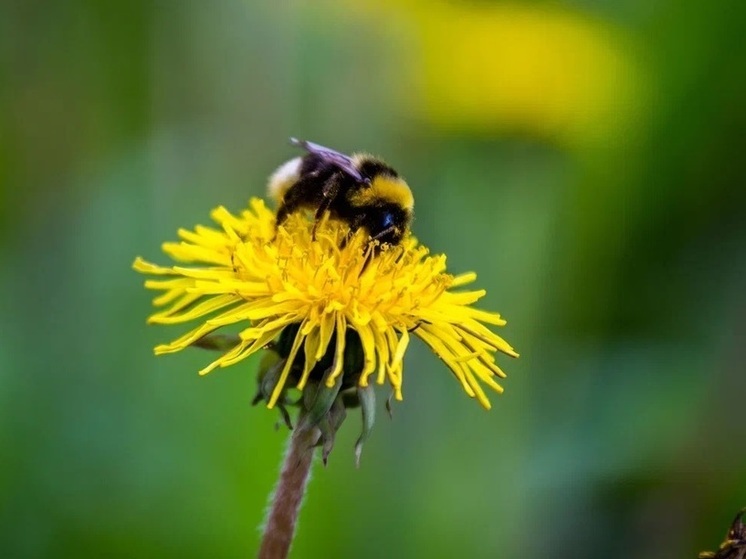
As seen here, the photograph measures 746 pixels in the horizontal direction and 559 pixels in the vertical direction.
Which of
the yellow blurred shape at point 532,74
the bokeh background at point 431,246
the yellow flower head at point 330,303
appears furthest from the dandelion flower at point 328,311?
the yellow blurred shape at point 532,74

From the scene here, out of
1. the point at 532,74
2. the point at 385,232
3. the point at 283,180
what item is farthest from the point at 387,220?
the point at 532,74

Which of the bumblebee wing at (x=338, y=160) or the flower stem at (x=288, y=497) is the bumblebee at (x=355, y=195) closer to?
the bumblebee wing at (x=338, y=160)

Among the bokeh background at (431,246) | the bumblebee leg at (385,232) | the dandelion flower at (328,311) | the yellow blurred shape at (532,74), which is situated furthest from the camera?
the yellow blurred shape at (532,74)

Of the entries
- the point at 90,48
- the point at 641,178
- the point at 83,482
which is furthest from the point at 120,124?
the point at 641,178

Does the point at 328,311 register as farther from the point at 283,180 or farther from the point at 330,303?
the point at 283,180

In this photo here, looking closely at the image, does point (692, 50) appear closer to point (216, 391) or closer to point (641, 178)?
point (641, 178)
